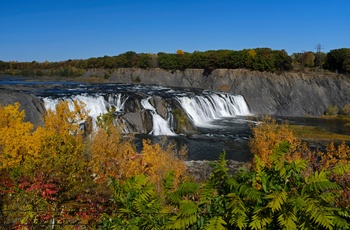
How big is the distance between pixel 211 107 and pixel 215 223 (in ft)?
179

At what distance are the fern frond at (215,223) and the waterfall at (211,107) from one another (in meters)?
45.5

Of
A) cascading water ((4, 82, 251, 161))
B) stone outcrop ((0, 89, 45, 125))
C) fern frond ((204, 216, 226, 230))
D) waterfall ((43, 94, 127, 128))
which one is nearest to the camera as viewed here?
fern frond ((204, 216, 226, 230))

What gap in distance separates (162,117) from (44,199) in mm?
37159

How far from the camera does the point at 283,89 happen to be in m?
76.2

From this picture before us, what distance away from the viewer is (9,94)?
38.3 meters

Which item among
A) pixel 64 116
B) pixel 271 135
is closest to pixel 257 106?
pixel 271 135

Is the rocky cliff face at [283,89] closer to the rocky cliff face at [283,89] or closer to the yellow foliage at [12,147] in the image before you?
the rocky cliff face at [283,89]

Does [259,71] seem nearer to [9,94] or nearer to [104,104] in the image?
[104,104]

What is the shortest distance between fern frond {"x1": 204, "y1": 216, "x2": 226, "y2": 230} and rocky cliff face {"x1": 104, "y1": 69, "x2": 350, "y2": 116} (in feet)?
217

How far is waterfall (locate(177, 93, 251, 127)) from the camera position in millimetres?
54513

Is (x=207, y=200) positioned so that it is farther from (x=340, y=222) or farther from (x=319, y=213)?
(x=340, y=222)

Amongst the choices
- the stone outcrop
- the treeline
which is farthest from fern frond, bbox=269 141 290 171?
the treeline

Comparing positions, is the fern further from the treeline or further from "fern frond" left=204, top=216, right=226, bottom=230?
the treeline

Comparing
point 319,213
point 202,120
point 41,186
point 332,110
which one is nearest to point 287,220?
point 319,213
